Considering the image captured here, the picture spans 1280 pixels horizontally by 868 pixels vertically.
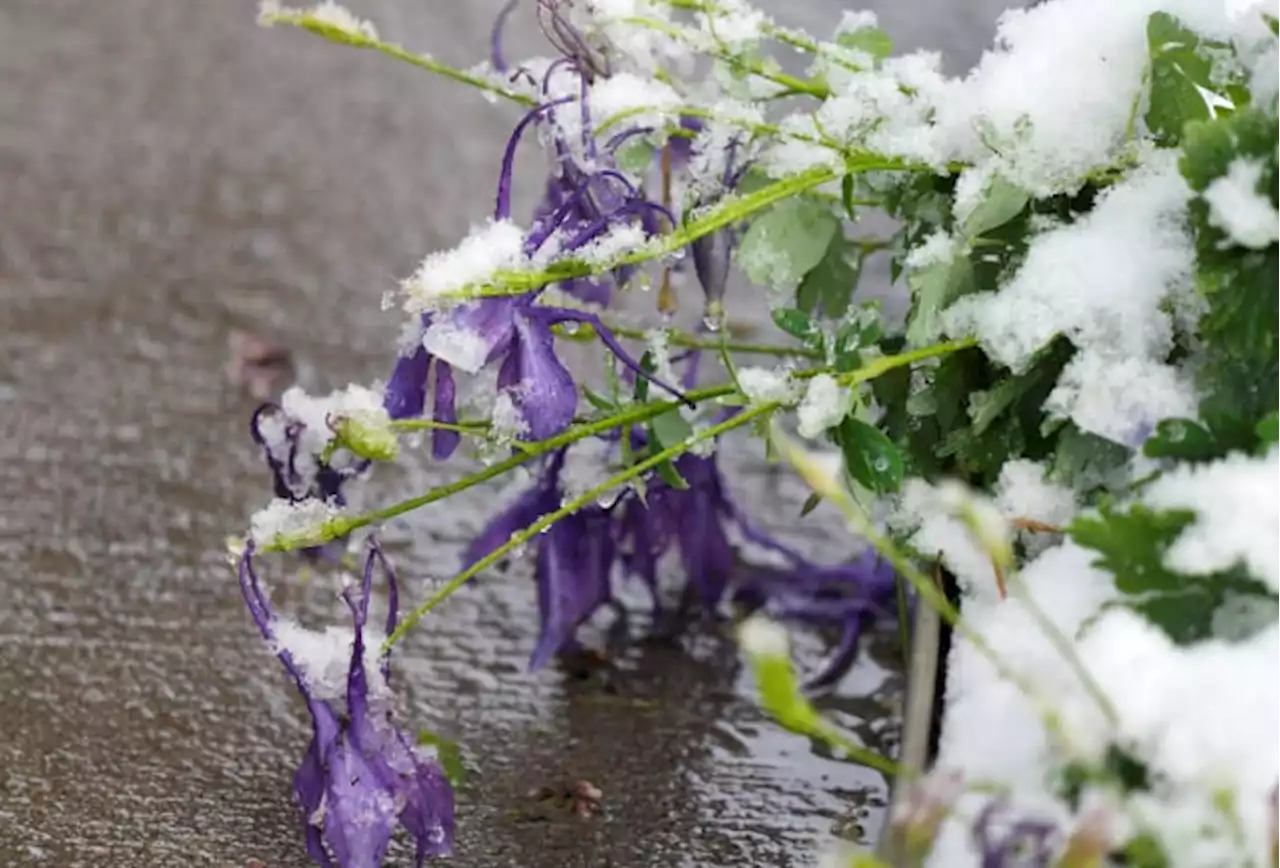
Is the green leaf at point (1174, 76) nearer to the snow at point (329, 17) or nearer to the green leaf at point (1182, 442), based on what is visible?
the green leaf at point (1182, 442)

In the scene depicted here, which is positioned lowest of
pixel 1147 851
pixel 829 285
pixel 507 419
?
pixel 1147 851

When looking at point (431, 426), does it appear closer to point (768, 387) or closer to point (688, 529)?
point (768, 387)

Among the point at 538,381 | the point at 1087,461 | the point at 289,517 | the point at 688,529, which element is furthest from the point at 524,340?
the point at 688,529

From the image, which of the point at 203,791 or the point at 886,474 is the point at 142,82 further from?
the point at 886,474

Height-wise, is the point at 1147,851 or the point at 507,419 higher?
the point at 507,419

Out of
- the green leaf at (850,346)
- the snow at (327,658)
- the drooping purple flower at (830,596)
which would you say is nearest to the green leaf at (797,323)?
the green leaf at (850,346)

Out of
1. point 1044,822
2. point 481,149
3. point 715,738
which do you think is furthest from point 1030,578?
point 481,149

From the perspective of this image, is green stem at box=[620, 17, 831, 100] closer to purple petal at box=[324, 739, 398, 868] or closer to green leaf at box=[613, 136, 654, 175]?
green leaf at box=[613, 136, 654, 175]
